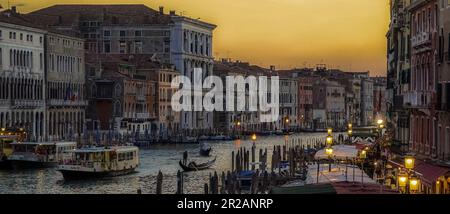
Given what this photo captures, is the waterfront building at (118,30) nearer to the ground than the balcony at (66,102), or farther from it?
farther from it

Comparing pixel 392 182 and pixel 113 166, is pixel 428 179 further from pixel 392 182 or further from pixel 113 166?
pixel 113 166

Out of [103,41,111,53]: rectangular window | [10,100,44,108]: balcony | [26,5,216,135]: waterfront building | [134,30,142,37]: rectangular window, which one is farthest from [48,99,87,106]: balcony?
[134,30,142,37]: rectangular window

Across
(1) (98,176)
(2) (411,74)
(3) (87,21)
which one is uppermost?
(3) (87,21)

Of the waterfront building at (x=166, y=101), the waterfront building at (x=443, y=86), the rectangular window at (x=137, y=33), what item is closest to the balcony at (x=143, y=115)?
the waterfront building at (x=166, y=101)

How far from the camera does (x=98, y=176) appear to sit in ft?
77.2

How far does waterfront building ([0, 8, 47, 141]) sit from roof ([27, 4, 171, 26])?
13.9 meters

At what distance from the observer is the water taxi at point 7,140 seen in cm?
2545

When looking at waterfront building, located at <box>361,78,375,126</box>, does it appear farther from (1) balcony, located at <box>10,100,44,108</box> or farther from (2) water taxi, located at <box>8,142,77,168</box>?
(2) water taxi, located at <box>8,142,77,168</box>

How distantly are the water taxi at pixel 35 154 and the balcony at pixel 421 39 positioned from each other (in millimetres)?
14479

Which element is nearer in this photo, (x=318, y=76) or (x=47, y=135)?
(x=47, y=135)

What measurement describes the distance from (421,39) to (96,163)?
12.9 meters

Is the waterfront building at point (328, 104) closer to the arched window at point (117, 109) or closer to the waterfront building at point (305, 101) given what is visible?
the waterfront building at point (305, 101)

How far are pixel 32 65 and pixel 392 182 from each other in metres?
25.0
